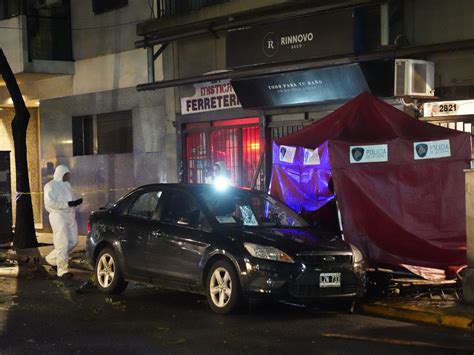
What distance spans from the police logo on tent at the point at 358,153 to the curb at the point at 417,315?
2.26m

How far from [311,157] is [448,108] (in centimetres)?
269

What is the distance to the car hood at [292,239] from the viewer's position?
30.2ft

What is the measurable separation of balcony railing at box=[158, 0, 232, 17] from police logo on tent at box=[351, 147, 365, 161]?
22.8 feet

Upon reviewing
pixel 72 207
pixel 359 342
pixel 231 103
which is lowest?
pixel 359 342

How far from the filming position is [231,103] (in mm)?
16438

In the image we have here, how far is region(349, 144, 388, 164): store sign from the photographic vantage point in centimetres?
1087

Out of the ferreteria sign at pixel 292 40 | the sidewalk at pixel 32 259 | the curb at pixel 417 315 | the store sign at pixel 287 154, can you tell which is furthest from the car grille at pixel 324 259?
the sidewalk at pixel 32 259

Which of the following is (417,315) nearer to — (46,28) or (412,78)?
(412,78)

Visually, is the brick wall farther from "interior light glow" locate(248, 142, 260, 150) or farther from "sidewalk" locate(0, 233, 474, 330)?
"sidewalk" locate(0, 233, 474, 330)

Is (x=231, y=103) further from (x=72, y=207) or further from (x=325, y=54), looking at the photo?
(x=72, y=207)

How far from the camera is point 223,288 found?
367 inches

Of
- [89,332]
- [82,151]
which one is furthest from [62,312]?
[82,151]

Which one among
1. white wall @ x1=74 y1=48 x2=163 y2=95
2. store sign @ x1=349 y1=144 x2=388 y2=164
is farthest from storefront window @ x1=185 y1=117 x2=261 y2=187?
store sign @ x1=349 y1=144 x2=388 y2=164

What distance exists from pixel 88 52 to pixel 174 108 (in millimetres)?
3371
